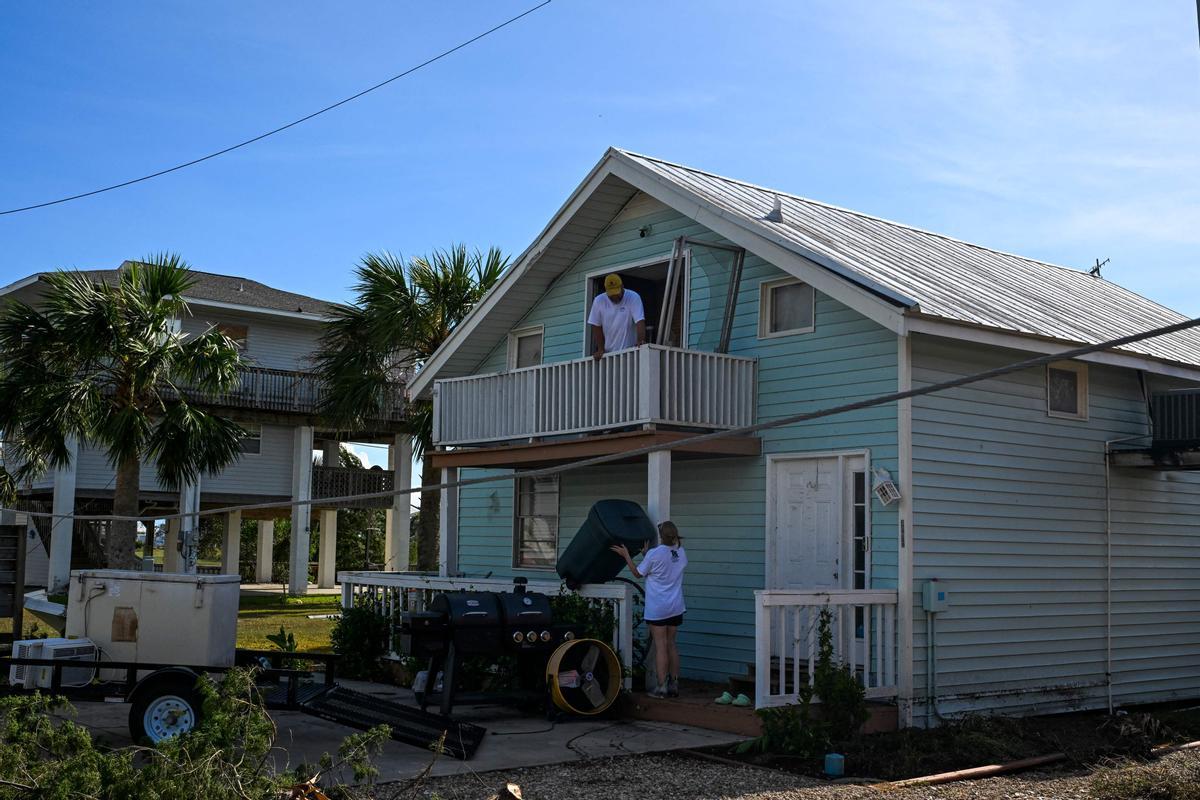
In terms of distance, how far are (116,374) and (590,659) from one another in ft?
37.7

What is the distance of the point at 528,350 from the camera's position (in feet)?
59.9

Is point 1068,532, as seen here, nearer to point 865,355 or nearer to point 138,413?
point 865,355

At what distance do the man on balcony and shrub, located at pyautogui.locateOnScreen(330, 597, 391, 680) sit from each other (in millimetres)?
4375

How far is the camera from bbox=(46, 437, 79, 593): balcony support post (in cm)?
3050

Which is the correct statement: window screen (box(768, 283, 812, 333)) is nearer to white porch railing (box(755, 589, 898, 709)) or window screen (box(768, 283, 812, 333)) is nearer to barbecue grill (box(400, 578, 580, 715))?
white porch railing (box(755, 589, 898, 709))

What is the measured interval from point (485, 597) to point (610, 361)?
3.52 metres

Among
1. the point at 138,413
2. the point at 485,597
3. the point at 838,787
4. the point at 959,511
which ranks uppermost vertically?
the point at 138,413

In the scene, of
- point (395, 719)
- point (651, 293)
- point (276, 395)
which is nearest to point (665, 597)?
point (395, 719)

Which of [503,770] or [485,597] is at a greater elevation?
[485,597]

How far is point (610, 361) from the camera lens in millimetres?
14234

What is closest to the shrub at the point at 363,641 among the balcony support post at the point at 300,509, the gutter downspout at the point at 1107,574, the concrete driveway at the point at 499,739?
the concrete driveway at the point at 499,739

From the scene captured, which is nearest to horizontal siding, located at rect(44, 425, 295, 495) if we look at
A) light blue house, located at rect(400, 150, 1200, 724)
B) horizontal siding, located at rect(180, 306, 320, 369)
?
horizontal siding, located at rect(180, 306, 320, 369)

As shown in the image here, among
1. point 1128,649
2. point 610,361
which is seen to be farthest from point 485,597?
point 1128,649

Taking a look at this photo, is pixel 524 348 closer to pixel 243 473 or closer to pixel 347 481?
pixel 243 473
